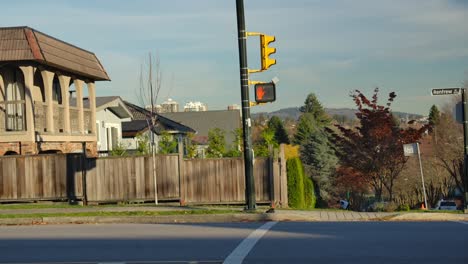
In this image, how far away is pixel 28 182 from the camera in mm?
22375

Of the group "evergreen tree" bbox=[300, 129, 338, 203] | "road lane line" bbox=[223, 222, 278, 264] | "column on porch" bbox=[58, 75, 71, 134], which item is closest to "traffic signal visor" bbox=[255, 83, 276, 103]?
"road lane line" bbox=[223, 222, 278, 264]

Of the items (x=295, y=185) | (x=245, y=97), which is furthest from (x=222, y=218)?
(x=295, y=185)

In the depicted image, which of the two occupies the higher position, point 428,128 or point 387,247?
point 428,128

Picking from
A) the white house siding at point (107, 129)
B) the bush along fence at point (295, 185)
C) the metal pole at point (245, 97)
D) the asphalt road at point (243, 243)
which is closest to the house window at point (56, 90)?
Result: the white house siding at point (107, 129)

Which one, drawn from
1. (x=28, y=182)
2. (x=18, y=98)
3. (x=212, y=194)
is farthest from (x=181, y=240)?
(x=18, y=98)

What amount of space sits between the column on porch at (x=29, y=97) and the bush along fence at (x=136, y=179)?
2703 mm

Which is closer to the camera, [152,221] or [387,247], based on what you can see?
[387,247]

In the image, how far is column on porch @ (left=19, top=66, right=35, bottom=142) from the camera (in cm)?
2455

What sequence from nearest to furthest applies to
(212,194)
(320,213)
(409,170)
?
(320,213) → (212,194) → (409,170)

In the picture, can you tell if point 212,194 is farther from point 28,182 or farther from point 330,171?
point 330,171

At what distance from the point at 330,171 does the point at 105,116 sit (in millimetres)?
18957

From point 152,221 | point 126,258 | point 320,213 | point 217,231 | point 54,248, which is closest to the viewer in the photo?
point 126,258

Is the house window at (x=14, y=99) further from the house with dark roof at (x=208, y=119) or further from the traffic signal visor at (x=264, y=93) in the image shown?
the house with dark roof at (x=208, y=119)

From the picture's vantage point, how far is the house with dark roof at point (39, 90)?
2430cm
